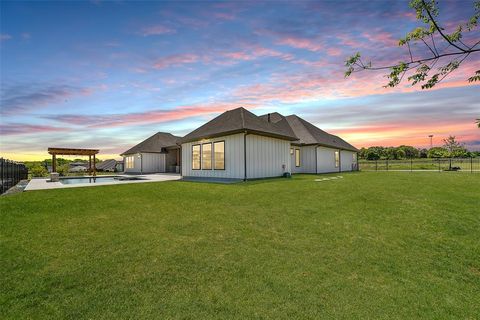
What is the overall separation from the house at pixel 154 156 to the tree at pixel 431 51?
83.2 ft

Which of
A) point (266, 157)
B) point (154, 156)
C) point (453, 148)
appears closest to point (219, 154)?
point (266, 157)

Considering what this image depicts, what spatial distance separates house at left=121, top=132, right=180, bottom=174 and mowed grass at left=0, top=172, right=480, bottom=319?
21402mm

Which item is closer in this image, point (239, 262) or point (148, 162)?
point (239, 262)

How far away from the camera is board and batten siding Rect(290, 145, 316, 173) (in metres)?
22.7

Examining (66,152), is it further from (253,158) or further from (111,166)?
(111,166)

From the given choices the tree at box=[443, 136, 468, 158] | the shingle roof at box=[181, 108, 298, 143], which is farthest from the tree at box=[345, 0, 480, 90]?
the tree at box=[443, 136, 468, 158]

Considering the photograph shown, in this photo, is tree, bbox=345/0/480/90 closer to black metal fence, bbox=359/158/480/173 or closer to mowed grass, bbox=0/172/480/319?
mowed grass, bbox=0/172/480/319

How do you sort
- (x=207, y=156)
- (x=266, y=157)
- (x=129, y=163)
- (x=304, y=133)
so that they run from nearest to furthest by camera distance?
(x=266, y=157)
(x=207, y=156)
(x=304, y=133)
(x=129, y=163)

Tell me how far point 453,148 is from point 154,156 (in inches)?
1999

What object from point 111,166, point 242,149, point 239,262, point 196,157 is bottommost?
point 239,262

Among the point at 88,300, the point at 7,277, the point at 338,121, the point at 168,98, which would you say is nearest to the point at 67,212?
the point at 7,277

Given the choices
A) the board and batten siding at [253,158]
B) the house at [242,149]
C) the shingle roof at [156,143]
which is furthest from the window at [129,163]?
the board and batten siding at [253,158]

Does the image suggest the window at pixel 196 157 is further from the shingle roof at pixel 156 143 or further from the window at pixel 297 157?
the shingle roof at pixel 156 143

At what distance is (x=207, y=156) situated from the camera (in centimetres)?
1688
